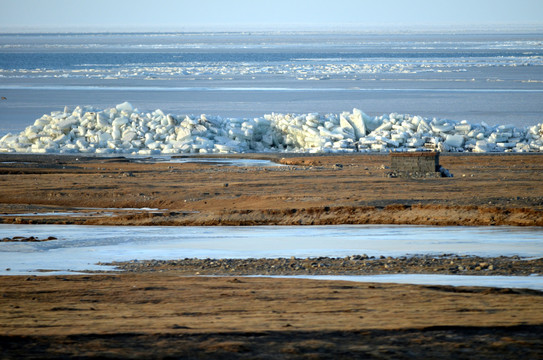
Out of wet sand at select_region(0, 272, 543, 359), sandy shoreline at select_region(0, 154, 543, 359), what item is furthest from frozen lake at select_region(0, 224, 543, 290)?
wet sand at select_region(0, 272, 543, 359)

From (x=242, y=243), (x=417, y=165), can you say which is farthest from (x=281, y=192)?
(x=242, y=243)

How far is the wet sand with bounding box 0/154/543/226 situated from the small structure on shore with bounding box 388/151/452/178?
0.29 meters

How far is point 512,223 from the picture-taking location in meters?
12.2

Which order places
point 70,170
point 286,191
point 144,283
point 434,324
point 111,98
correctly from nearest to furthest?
point 434,324 < point 144,283 < point 286,191 < point 70,170 < point 111,98

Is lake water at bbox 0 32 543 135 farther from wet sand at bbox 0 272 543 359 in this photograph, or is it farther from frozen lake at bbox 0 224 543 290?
wet sand at bbox 0 272 543 359

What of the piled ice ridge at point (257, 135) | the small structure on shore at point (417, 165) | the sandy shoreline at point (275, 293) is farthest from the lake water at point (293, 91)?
the sandy shoreline at point (275, 293)

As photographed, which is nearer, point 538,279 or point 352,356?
point 352,356

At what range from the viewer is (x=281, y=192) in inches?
586

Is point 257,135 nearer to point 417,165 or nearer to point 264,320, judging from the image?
point 417,165

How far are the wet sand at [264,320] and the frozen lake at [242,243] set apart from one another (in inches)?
55.7

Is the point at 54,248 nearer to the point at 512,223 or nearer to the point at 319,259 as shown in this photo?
the point at 319,259

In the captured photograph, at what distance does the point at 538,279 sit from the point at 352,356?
3.51 m

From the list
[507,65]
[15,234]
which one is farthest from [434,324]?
[507,65]

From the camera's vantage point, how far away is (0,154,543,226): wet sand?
513 inches
